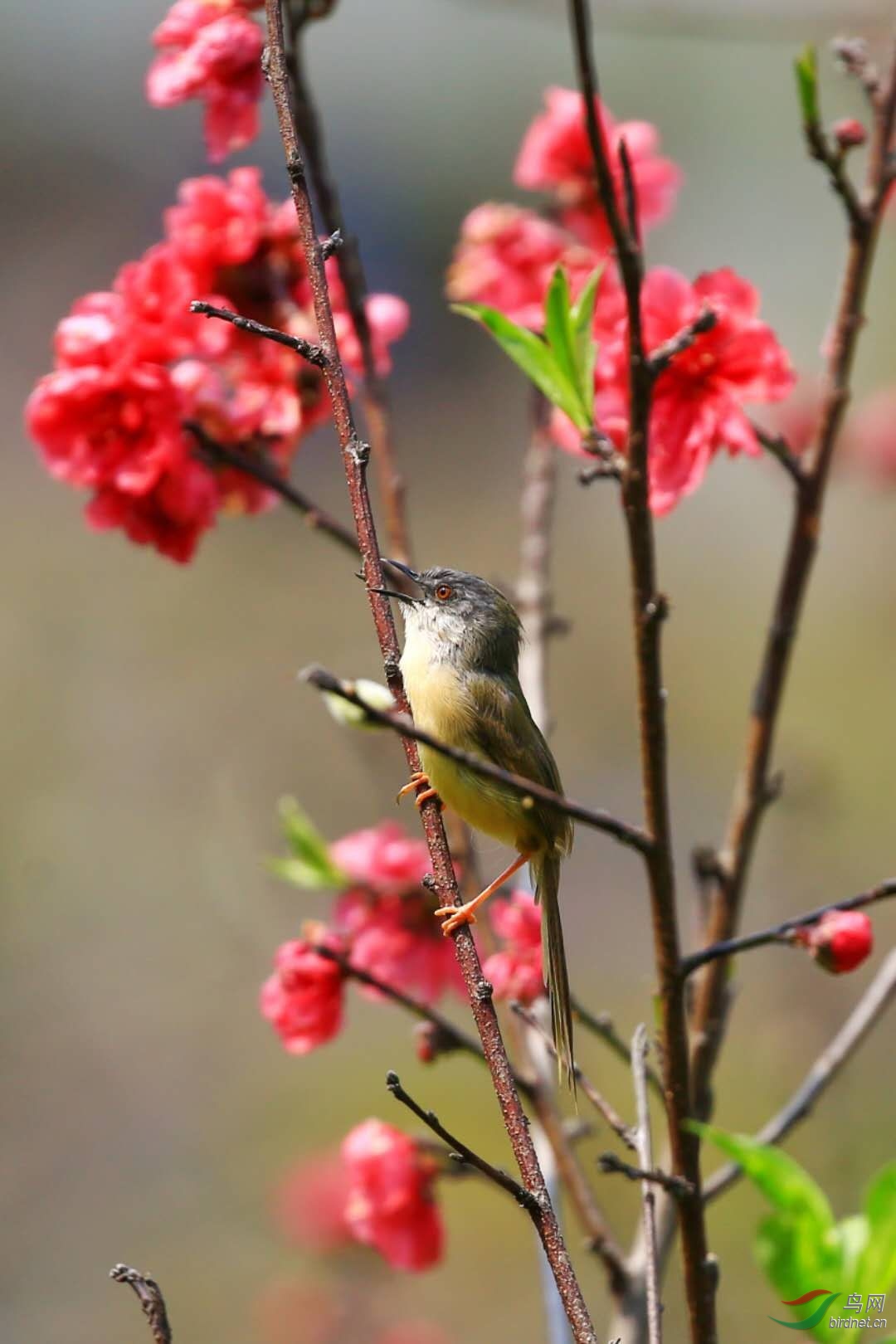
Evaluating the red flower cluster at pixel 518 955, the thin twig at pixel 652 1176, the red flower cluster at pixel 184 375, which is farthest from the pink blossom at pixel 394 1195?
the red flower cluster at pixel 184 375

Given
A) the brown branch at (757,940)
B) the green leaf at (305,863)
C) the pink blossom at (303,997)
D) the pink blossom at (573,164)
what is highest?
the pink blossom at (573,164)

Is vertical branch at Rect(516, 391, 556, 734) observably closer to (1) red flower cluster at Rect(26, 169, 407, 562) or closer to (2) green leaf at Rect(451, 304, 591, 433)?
(1) red flower cluster at Rect(26, 169, 407, 562)

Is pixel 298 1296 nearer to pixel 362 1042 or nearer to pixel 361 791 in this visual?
pixel 362 1042

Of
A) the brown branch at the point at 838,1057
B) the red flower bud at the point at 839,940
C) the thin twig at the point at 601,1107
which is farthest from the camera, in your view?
the brown branch at the point at 838,1057

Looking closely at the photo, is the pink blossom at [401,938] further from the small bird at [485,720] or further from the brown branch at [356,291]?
the brown branch at [356,291]

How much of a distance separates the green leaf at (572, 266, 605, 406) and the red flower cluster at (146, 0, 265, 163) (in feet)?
2.88

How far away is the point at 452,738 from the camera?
2.63 meters

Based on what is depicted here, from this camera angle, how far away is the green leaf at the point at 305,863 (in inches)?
94.6

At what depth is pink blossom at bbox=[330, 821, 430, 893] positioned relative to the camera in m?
2.47

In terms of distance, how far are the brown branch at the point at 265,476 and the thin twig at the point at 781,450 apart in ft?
2.09

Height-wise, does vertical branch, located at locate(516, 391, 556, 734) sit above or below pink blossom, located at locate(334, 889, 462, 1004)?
above

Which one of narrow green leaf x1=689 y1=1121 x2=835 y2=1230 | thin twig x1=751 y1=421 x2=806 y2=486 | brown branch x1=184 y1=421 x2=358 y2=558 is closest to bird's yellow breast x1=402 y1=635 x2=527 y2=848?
brown branch x1=184 y1=421 x2=358 y2=558

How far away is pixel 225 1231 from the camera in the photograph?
274 inches

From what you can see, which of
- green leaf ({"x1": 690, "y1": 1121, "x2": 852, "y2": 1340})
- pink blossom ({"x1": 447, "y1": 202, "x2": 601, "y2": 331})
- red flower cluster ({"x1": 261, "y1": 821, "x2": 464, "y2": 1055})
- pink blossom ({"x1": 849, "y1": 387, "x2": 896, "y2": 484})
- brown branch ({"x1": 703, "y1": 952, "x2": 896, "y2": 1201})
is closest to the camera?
green leaf ({"x1": 690, "y1": 1121, "x2": 852, "y2": 1340})
